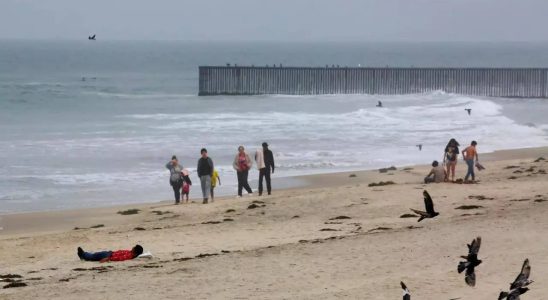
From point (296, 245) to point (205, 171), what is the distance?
19.7 feet

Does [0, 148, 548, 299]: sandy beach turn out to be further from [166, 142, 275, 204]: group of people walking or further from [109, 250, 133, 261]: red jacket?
[166, 142, 275, 204]: group of people walking

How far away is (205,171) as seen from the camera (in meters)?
19.2

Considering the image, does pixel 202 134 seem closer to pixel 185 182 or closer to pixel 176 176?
pixel 185 182

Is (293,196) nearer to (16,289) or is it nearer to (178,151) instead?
(16,289)

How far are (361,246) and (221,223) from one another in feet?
12.8

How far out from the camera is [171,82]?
83.0 metres

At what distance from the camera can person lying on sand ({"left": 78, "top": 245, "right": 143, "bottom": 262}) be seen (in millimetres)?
12992

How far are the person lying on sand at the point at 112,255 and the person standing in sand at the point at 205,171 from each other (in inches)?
238

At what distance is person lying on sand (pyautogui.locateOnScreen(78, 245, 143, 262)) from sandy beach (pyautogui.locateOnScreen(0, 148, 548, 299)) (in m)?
0.17

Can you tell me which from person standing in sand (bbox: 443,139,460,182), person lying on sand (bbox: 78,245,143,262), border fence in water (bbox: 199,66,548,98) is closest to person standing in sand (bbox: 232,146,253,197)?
person standing in sand (bbox: 443,139,460,182)

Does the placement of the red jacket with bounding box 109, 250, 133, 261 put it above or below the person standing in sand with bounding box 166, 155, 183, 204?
below

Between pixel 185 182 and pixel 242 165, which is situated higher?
pixel 242 165

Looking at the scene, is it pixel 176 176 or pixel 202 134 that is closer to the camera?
pixel 176 176

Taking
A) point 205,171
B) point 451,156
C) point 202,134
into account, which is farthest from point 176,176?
point 202,134
